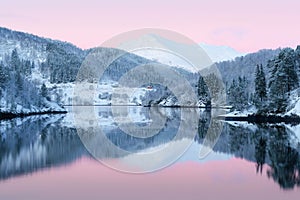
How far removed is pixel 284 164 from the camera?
31.4 metres

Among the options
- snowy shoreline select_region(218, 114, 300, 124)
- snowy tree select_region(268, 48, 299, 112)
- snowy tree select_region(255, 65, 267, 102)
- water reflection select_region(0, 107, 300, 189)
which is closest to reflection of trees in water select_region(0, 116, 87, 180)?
water reflection select_region(0, 107, 300, 189)

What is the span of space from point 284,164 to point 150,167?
10.8 metres

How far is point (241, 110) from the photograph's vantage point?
90.4m

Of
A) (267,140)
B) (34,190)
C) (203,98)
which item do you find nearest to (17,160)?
(34,190)

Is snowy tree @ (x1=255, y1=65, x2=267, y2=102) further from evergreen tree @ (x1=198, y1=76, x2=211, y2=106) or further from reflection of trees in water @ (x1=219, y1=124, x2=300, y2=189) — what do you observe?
evergreen tree @ (x1=198, y1=76, x2=211, y2=106)

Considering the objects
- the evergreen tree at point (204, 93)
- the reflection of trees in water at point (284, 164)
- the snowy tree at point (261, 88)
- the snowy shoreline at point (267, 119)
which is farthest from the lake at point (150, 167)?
the evergreen tree at point (204, 93)

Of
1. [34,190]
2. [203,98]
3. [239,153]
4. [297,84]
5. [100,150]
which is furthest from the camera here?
[203,98]

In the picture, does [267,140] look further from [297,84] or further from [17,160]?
[297,84]

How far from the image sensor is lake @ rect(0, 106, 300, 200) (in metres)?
23.3

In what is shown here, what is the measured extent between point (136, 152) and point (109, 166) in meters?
9.15

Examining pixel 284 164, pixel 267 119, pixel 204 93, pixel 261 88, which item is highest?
pixel 204 93

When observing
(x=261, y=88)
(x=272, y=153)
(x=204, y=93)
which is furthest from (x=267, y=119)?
(x=204, y=93)

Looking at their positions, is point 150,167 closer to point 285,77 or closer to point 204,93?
point 285,77

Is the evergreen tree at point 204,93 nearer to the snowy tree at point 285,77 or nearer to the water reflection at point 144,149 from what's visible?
the snowy tree at point 285,77
